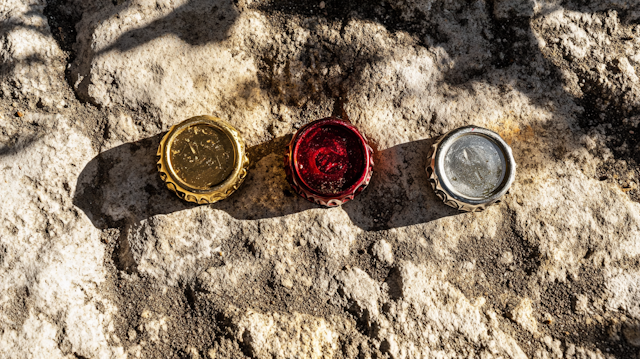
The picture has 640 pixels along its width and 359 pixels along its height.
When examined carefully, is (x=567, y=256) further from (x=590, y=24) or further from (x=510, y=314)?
(x=590, y=24)

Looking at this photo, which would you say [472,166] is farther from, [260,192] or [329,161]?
[260,192]

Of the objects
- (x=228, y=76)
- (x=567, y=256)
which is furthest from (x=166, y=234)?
(x=567, y=256)

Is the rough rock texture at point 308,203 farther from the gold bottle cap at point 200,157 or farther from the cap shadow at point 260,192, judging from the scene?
the gold bottle cap at point 200,157

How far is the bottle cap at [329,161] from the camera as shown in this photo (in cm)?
228

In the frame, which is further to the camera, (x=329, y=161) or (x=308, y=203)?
(x=308, y=203)

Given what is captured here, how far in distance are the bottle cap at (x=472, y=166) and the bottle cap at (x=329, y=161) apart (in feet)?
1.37

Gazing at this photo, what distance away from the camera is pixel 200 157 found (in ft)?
7.54

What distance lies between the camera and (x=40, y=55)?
2529 millimetres

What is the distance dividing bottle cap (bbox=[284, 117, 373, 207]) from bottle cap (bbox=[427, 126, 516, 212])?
1.37 feet

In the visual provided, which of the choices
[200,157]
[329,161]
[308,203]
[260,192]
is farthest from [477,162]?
[200,157]

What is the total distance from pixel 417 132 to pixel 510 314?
1.23m

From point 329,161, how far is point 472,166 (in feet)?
2.73

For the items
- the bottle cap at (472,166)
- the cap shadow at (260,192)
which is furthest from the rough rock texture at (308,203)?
the bottle cap at (472,166)

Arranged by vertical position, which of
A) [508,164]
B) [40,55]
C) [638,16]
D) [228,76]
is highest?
[40,55]
